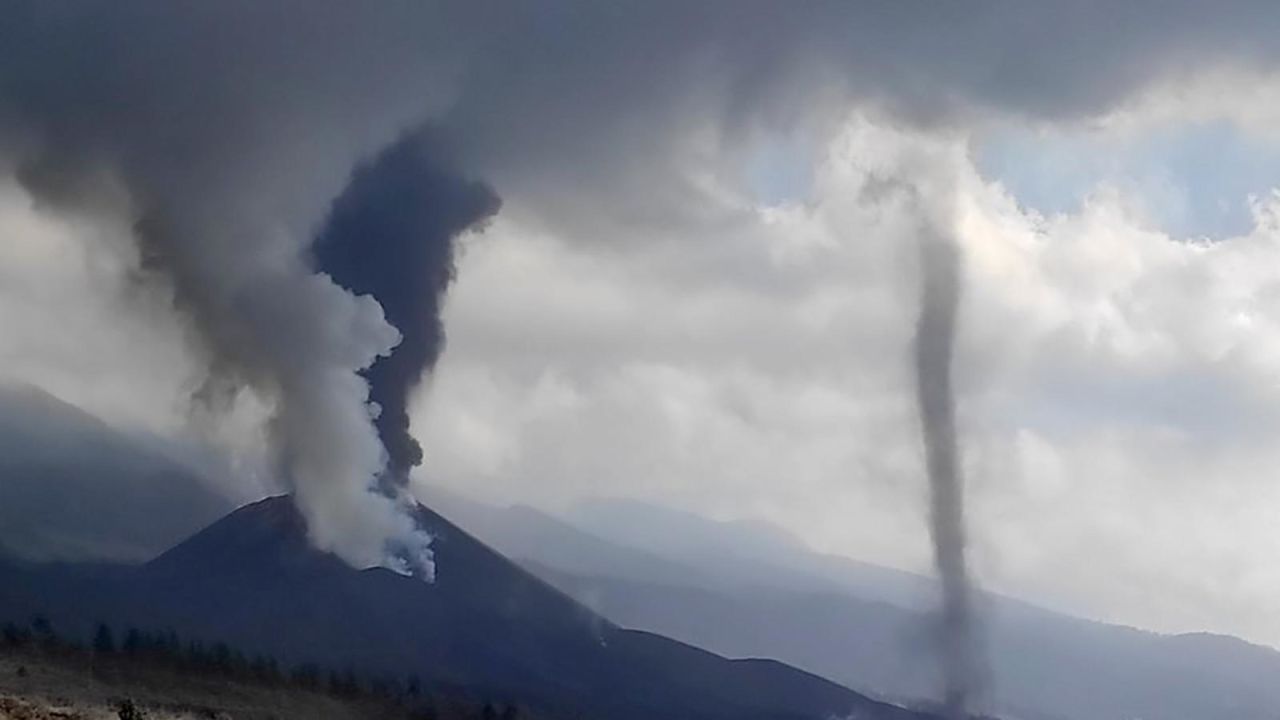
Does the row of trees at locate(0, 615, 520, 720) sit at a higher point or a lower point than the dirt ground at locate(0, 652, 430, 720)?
higher

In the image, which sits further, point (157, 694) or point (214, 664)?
point (214, 664)

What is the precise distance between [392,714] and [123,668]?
66.8ft

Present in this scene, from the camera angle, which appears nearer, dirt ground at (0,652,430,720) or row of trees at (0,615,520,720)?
dirt ground at (0,652,430,720)

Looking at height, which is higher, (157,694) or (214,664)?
(214,664)

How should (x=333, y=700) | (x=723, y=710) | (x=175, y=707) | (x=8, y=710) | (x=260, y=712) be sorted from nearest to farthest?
(x=8, y=710)
(x=175, y=707)
(x=260, y=712)
(x=333, y=700)
(x=723, y=710)

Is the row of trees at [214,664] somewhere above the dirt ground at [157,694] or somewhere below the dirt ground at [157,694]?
above

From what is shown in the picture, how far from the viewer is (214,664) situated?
117 metres

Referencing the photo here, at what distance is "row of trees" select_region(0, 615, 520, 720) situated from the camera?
369ft

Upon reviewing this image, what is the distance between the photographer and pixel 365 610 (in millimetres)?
198500

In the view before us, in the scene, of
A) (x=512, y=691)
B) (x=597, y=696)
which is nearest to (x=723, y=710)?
(x=597, y=696)

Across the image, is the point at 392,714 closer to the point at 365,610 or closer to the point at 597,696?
the point at 597,696

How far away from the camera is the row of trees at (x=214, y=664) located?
4427 inches

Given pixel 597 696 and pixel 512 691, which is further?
pixel 597 696

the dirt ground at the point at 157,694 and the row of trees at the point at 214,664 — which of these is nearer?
the dirt ground at the point at 157,694
